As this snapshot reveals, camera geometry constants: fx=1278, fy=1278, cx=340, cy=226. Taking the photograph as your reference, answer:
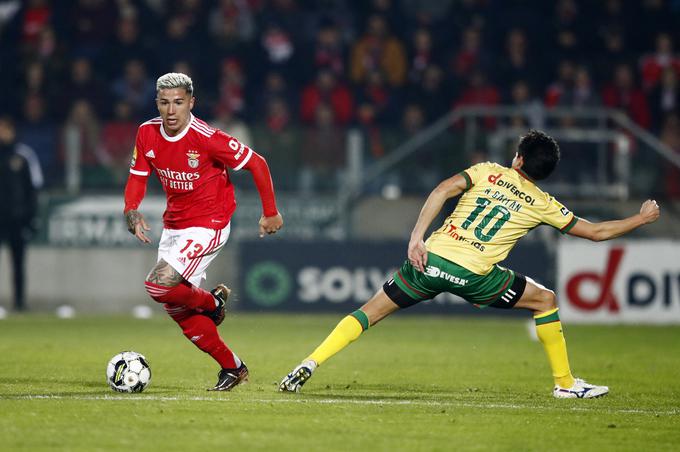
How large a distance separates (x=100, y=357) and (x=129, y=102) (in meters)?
8.56

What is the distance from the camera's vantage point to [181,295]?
352 inches

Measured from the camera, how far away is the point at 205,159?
915 centimetres

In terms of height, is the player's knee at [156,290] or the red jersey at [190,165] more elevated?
the red jersey at [190,165]

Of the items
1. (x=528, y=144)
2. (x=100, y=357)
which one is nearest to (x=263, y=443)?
(x=528, y=144)

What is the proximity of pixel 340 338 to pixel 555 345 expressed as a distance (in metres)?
1.57

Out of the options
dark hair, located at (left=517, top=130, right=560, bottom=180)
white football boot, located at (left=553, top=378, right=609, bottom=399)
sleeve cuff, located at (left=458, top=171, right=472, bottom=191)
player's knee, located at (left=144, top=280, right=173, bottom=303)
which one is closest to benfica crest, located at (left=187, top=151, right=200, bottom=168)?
player's knee, located at (left=144, top=280, right=173, bottom=303)

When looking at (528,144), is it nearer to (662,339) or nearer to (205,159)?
(205,159)

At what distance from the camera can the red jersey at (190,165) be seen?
358 inches

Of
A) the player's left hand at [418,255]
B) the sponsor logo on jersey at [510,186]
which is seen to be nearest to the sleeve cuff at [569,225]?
the sponsor logo on jersey at [510,186]

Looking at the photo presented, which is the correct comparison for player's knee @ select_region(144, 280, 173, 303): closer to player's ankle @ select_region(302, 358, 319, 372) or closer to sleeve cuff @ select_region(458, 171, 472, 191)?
player's ankle @ select_region(302, 358, 319, 372)

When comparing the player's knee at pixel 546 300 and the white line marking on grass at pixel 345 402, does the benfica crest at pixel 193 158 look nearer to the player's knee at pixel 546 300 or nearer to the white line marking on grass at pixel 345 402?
the white line marking on grass at pixel 345 402

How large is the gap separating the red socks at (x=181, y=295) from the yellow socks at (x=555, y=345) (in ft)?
8.00

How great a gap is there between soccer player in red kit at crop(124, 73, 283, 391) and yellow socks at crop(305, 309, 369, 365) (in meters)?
0.70

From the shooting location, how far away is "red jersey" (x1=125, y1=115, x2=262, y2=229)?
9.09 meters
